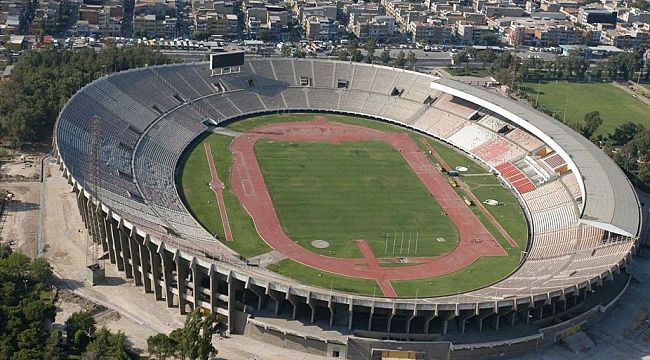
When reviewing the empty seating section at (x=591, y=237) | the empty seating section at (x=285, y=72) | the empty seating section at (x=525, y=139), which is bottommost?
the empty seating section at (x=591, y=237)

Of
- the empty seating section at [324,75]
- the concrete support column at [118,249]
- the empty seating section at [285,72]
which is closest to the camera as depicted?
the concrete support column at [118,249]

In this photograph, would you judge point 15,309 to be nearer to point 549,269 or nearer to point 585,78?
point 549,269

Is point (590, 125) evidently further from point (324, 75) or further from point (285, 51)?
point (285, 51)

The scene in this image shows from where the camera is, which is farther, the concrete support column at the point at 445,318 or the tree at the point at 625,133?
the tree at the point at 625,133

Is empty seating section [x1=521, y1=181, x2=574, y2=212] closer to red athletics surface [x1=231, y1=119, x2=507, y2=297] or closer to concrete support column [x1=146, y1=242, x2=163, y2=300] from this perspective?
red athletics surface [x1=231, y1=119, x2=507, y2=297]

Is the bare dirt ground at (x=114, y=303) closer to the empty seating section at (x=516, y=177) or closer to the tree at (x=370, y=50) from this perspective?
the empty seating section at (x=516, y=177)

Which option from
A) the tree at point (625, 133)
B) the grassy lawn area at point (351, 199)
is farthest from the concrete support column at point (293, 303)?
the tree at point (625, 133)
